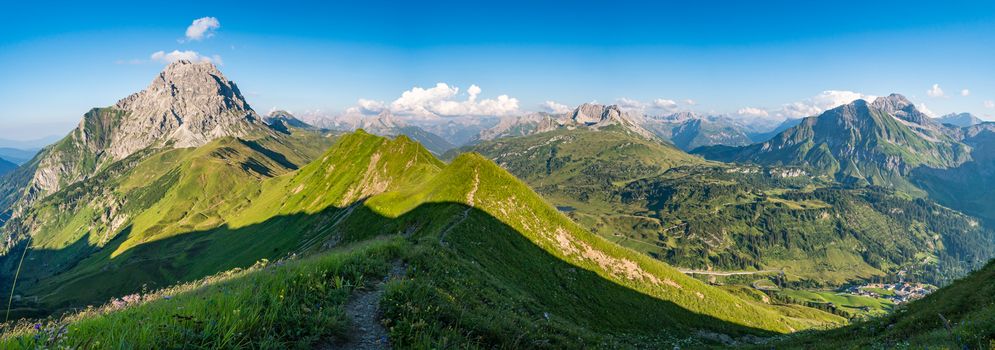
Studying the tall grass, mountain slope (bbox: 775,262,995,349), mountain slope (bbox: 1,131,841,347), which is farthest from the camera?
mountain slope (bbox: 775,262,995,349)

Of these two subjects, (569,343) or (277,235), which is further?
(277,235)

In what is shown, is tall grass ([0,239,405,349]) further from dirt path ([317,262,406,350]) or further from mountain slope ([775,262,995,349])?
mountain slope ([775,262,995,349])

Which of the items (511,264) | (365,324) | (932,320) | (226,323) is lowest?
(511,264)

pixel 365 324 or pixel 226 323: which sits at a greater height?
pixel 226 323

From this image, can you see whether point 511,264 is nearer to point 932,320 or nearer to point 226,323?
point 932,320

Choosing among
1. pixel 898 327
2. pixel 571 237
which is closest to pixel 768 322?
pixel 571 237

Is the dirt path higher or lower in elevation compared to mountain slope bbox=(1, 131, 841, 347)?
higher

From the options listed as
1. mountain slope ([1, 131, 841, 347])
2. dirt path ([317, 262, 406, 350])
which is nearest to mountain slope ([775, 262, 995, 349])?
mountain slope ([1, 131, 841, 347])

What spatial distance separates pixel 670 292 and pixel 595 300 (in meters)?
28.2

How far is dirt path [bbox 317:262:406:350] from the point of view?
31.4 ft

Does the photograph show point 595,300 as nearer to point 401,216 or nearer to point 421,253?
point 401,216

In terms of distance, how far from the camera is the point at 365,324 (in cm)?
1050

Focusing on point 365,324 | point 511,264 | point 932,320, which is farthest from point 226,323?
point 511,264

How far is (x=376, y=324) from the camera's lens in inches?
415
